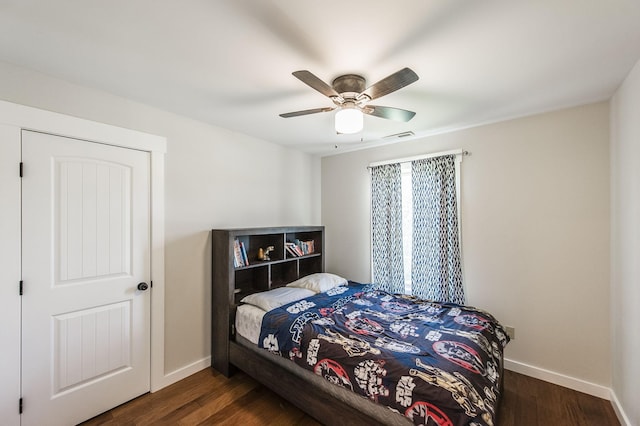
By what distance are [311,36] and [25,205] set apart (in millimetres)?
2163

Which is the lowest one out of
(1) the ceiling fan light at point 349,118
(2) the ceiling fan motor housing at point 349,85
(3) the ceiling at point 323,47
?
(1) the ceiling fan light at point 349,118

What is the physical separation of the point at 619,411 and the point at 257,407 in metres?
2.77

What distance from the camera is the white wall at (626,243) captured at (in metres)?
1.70

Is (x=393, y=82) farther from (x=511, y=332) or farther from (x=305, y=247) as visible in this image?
(x=511, y=332)

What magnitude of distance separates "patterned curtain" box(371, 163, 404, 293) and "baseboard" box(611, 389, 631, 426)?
185cm

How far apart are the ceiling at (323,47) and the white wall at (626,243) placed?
0.78 ft

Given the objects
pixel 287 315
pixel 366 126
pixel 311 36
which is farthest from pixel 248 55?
pixel 287 315

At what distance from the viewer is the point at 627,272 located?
1.86 m

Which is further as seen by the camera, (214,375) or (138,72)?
(214,375)

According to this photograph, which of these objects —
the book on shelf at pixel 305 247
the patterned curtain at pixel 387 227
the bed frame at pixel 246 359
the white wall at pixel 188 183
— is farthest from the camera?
the book on shelf at pixel 305 247

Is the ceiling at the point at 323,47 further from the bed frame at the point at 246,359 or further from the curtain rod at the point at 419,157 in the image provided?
the bed frame at the point at 246,359

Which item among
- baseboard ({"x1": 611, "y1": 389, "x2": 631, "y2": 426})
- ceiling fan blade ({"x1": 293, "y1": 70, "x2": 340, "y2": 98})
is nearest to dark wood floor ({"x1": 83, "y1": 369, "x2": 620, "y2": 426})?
baseboard ({"x1": 611, "y1": 389, "x2": 631, "y2": 426})

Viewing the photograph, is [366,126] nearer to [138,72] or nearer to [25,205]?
[138,72]

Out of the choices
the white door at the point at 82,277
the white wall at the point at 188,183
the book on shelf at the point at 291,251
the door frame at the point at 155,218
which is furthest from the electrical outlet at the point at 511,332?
the white door at the point at 82,277
